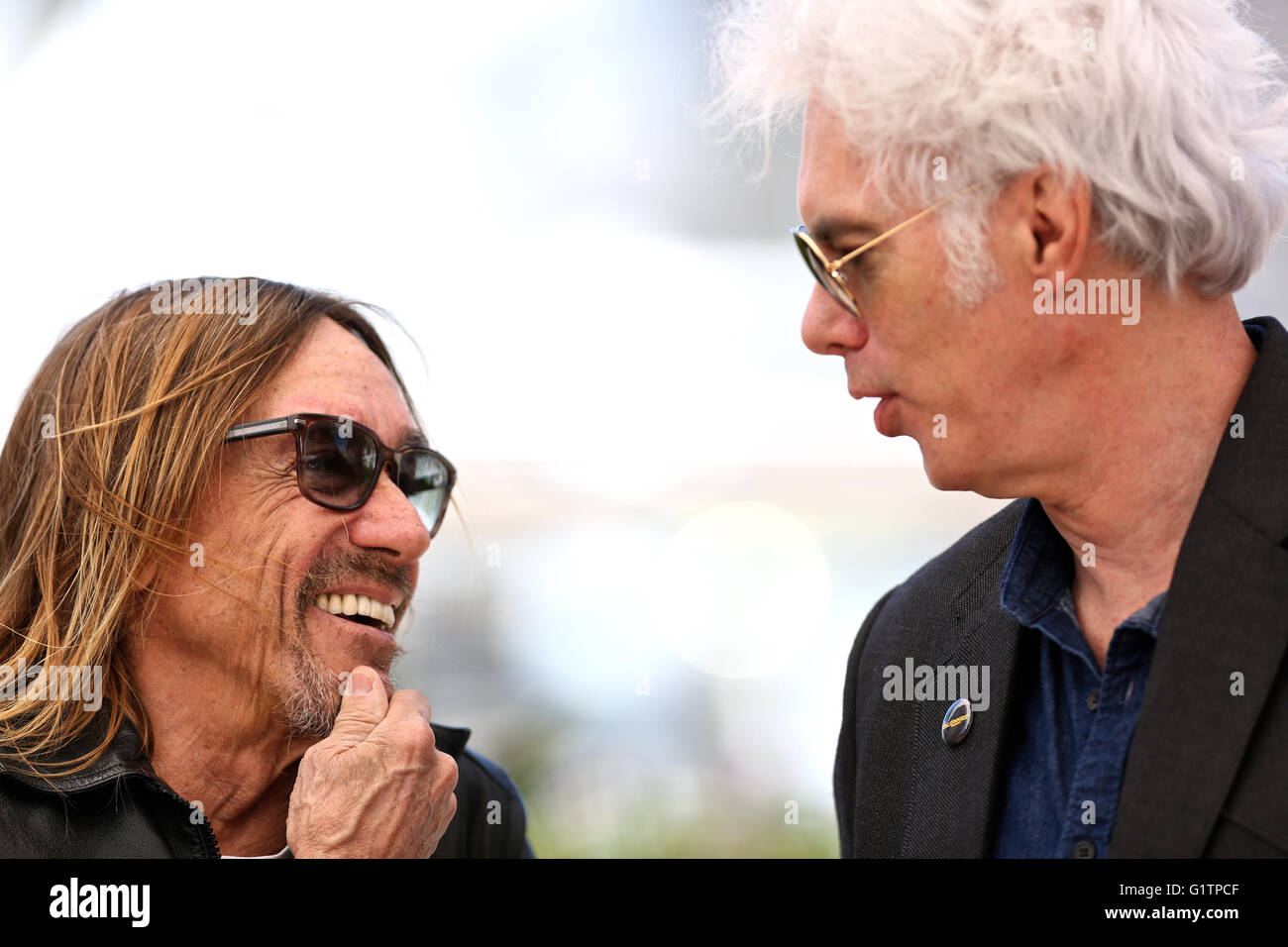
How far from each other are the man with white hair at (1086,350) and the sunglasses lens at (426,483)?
129 cm

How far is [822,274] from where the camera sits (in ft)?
6.51

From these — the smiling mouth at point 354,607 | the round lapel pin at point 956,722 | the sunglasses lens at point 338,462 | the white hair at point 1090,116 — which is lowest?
the round lapel pin at point 956,722

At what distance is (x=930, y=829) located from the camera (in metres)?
2.06

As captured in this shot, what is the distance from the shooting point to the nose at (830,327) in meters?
2.01

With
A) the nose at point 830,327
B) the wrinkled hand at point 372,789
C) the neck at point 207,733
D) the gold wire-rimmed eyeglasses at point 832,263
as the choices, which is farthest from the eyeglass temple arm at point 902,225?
the neck at point 207,733

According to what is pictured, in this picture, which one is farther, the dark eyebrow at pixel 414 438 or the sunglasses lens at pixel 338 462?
the dark eyebrow at pixel 414 438

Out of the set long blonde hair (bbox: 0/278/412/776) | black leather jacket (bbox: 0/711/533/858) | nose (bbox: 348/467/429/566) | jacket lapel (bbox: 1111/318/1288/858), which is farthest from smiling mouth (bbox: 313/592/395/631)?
jacket lapel (bbox: 1111/318/1288/858)

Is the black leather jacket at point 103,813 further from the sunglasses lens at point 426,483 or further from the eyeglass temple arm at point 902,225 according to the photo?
the eyeglass temple arm at point 902,225

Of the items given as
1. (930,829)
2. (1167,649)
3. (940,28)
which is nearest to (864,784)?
(930,829)

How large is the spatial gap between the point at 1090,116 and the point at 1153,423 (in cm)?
52

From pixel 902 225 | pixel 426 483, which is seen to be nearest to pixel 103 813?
pixel 426 483

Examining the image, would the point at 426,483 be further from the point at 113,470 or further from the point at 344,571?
the point at 113,470

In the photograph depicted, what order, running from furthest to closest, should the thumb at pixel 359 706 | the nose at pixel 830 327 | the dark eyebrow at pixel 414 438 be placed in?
the dark eyebrow at pixel 414 438
the thumb at pixel 359 706
the nose at pixel 830 327
